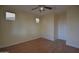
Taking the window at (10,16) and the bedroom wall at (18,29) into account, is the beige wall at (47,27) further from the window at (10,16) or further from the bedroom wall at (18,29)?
the window at (10,16)

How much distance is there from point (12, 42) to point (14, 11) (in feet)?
1.64

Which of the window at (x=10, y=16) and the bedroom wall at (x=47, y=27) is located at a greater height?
the window at (x=10, y=16)

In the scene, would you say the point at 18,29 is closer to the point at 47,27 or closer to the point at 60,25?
the point at 47,27

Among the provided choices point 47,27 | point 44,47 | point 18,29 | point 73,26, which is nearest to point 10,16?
point 18,29

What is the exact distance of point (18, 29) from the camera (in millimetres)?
1512

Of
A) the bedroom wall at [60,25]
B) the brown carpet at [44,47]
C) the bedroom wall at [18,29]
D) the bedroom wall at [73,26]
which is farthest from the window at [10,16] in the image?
the bedroom wall at [73,26]

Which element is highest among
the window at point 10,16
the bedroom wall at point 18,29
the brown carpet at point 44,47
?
the window at point 10,16

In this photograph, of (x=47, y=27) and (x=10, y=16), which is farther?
(x=47, y=27)

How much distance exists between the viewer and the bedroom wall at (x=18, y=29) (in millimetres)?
1412

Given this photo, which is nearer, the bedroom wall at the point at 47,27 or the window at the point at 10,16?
the window at the point at 10,16

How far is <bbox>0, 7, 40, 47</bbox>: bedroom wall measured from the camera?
141 centimetres
